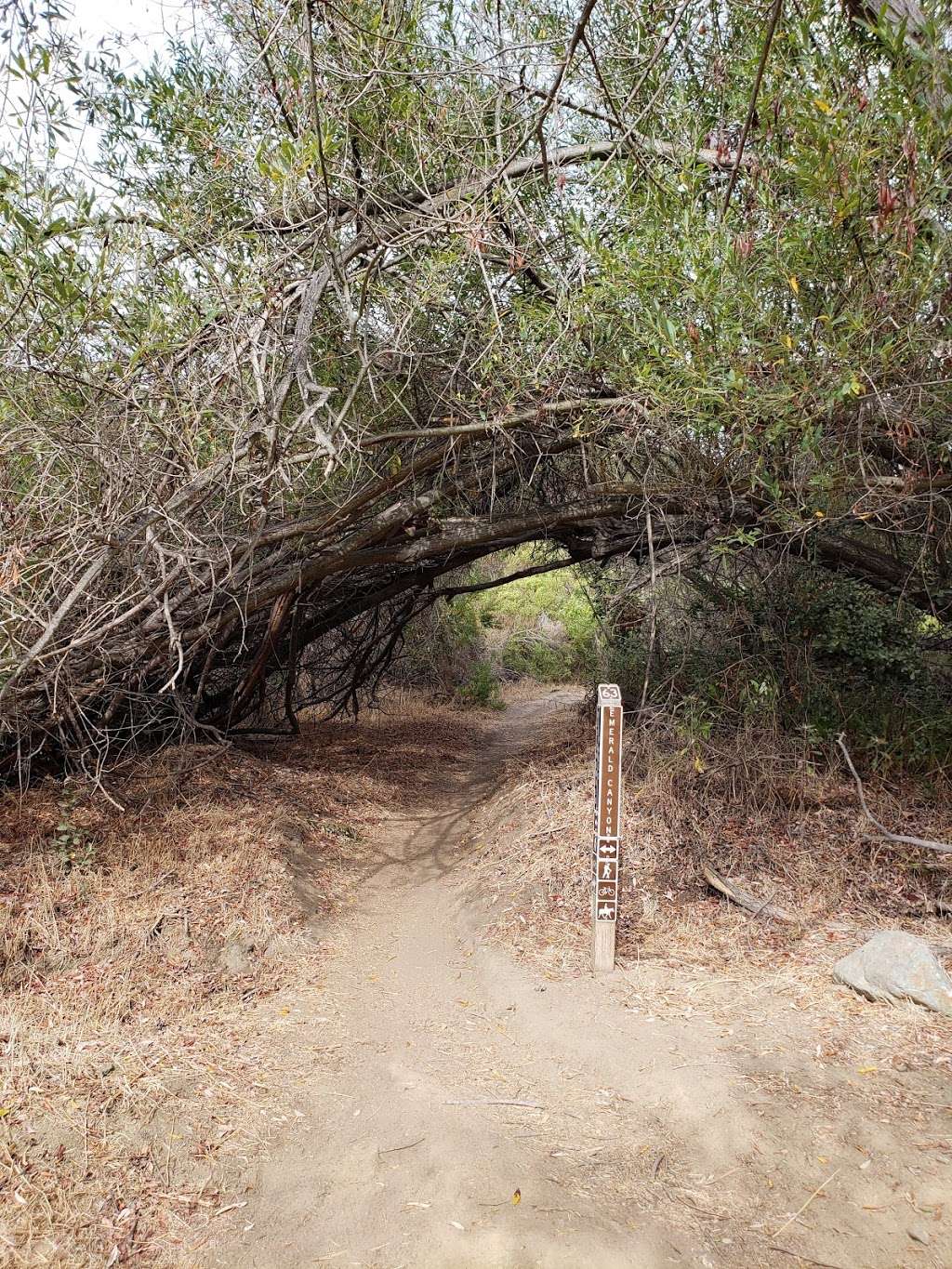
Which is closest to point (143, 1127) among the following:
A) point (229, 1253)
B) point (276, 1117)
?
point (276, 1117)

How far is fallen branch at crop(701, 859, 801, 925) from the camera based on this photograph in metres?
6.08

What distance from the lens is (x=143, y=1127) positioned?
3928 millimetres

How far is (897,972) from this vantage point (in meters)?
4.96

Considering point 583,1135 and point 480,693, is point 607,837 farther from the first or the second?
point 480,693

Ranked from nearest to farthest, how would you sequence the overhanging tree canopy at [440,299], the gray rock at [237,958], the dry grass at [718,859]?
the overhanging tree canopy at [440,299], the gray rock at [237,958], the dry grass at [718,859]

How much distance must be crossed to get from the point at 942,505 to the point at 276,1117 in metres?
6.03

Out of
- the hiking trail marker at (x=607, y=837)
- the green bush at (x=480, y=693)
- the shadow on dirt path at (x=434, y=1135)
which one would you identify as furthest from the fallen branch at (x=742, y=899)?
the green bush at (x=480, y=693)

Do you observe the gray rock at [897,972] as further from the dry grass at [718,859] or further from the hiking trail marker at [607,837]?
the hiking trail marker at [607,837]

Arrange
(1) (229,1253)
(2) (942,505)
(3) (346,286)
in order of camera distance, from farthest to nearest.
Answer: (2) (942,505) < (3) (346,286) < (1) (229,1253)

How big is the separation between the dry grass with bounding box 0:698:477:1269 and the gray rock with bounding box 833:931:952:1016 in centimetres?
335

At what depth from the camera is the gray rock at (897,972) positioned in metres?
4.85

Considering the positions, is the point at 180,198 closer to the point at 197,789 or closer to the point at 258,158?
the point at 258,158

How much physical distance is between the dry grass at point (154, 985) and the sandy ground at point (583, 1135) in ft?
0.95

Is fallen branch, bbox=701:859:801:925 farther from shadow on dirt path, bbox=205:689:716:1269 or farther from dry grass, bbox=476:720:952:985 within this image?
shadow on dirt path, bbox=205:689:716:1269
